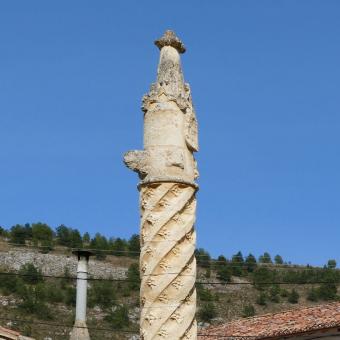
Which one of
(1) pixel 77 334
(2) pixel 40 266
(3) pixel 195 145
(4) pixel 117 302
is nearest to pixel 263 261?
(4) pixel 117 302

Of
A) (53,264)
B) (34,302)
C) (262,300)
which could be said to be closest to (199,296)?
(262,300)

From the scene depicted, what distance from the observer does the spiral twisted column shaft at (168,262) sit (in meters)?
5.13

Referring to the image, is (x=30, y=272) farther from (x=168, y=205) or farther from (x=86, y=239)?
(x=168, y=205)

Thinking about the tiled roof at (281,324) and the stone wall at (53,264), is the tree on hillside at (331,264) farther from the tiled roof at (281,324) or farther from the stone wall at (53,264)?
the stone wall at (53,264)

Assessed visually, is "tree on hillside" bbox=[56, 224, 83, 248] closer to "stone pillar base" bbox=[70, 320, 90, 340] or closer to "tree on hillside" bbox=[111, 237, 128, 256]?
"tree on hillside" bbox=[111, 237, 128, 256]

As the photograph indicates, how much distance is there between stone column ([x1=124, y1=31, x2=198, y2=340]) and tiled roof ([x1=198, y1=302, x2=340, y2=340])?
15677 mm

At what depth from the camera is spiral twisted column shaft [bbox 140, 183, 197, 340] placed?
513 cm

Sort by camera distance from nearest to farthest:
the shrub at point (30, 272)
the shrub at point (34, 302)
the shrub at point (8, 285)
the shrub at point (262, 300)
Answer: the shrub at point (34, 302) < the shrub at point (262, 300) < the shrub at point (8, 285) < the shrub at point (30, 272)

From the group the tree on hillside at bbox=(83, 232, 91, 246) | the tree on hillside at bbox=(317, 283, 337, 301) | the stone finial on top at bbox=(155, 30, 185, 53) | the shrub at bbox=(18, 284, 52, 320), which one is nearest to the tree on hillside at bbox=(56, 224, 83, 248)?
the tree on hillside at bbox=(83, 232, 91, 246)

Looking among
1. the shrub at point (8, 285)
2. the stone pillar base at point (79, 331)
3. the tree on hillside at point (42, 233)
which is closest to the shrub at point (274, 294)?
the shrub at point (8, 285)

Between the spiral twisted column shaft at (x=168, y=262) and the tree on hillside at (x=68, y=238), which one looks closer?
the spiral twisted column shaft at (x=168, y=262)

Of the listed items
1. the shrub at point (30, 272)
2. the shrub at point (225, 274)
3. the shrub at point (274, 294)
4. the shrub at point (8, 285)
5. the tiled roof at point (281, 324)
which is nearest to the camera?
the tiled roof at point (281, 324)

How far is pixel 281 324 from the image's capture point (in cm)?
2205

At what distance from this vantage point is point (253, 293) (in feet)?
161
